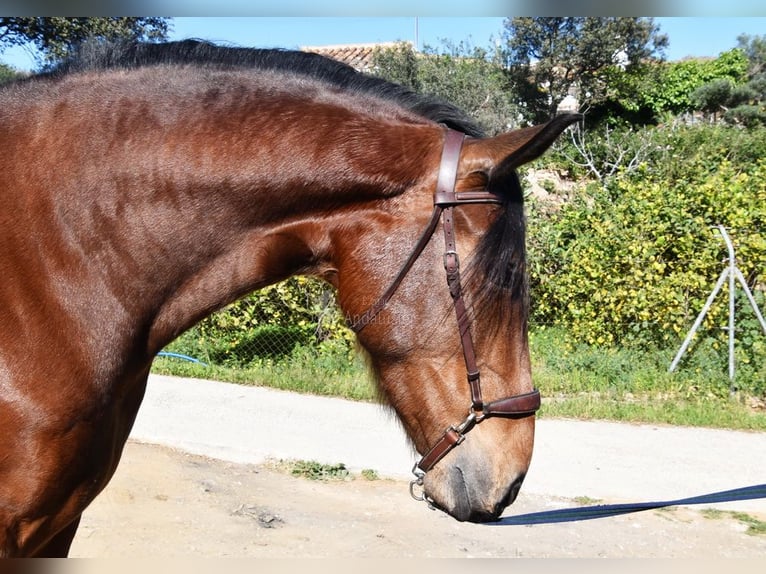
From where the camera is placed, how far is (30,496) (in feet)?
5.57

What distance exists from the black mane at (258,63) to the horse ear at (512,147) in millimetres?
191

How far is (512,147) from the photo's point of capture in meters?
1.65

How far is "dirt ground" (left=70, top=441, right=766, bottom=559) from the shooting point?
13.1 ft

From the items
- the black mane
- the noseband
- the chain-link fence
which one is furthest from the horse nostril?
the chain-link fence

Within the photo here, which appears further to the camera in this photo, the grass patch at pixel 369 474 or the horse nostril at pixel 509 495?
the grass patch at pixel 369 474

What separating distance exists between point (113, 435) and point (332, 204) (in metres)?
0.89

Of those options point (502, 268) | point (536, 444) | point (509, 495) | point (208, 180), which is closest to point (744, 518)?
point (536, 444)

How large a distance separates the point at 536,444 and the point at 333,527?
2.04 metres

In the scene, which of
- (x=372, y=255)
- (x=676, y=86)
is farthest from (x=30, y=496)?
(x=676, y=86)

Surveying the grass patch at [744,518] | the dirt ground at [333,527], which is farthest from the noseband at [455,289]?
the grass patch at [744,518]

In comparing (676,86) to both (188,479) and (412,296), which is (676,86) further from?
(412,296)

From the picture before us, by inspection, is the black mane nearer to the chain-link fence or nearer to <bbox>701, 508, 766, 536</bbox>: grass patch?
<bbox>701, 508, 766, 536</bbox>: grass patch

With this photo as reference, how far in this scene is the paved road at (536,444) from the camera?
4.84 m

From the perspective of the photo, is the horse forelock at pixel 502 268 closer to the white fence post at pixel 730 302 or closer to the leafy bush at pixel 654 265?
the white fence post at pixel 730 302
